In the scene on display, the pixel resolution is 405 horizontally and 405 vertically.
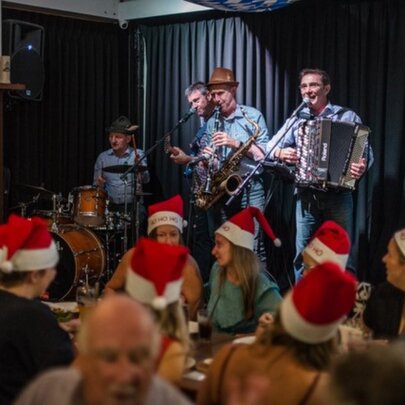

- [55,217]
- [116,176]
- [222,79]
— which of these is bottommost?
[55,217]

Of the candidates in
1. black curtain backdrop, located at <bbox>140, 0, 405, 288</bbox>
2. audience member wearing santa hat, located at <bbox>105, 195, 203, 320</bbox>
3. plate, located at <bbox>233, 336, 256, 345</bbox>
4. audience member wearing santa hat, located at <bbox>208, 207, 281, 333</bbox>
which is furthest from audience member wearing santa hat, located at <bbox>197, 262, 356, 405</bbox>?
black curtain backdrop, located at <bbox>140, 0, 405, 288</bbox>

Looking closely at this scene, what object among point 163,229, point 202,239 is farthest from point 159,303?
point 202,239

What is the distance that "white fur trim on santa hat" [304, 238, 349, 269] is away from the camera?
362 cm

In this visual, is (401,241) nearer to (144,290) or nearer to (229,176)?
(144,290)

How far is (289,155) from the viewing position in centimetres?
606

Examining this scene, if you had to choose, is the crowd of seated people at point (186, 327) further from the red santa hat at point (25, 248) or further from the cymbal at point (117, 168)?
the cymbal at point (117, 168)

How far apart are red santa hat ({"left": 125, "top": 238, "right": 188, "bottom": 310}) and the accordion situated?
3.36m

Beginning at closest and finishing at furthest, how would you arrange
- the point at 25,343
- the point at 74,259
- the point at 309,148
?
the point at 25,343 < the point at 309,148 < the point at 74,259

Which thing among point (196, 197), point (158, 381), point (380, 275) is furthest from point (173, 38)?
point (158, 381)

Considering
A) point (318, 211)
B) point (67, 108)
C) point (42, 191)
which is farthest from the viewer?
point (67, 108)

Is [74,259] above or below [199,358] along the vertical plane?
below

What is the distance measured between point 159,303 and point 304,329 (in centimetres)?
50

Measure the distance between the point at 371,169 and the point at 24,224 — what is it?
12.7 ft

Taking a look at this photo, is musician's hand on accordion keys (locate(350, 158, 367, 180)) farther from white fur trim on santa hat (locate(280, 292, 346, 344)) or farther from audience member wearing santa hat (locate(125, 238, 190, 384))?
white fur trim on santa hat (locate(280, 292, 346, 344))
